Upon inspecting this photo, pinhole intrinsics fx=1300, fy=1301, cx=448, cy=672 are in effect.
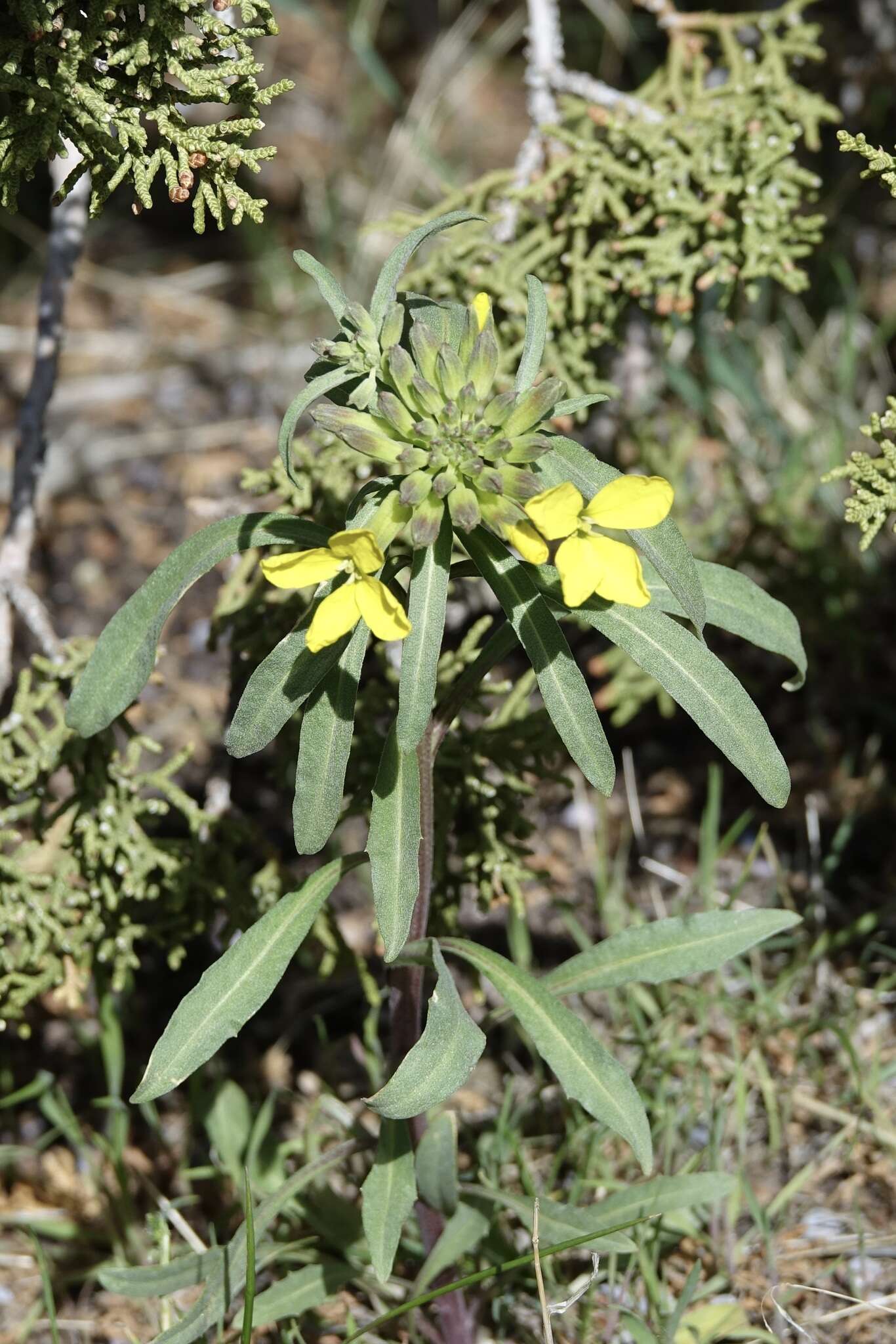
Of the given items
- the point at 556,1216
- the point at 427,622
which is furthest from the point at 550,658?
the point at 556,1216

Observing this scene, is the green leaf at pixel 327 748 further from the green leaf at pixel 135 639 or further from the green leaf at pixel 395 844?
the green leaf at pixel 135 639

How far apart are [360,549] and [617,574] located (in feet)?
0.93

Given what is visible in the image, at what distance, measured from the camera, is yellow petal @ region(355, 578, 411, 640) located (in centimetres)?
137

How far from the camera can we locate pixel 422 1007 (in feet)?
6.40

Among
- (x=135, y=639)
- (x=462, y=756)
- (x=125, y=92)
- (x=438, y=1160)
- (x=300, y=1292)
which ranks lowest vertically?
(x=300, y=1292)

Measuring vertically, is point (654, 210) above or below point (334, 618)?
above

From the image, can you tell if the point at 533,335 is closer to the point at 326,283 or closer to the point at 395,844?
the point at 326,283

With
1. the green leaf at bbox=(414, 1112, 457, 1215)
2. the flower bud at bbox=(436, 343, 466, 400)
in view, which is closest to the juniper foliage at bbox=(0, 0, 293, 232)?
the flower bud at bbox=(436, 343, 466, 400)

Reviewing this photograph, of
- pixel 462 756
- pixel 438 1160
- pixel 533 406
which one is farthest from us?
pixel 462 756

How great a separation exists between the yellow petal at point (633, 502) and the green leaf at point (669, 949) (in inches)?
28.2

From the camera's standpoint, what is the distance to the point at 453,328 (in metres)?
1.71

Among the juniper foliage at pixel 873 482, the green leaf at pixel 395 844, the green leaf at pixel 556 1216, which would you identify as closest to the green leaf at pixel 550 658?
the green leaf at pixel 395 844

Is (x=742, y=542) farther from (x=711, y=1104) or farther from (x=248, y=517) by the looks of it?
(x=248, y=517)

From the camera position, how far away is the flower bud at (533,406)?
4.83 ft
